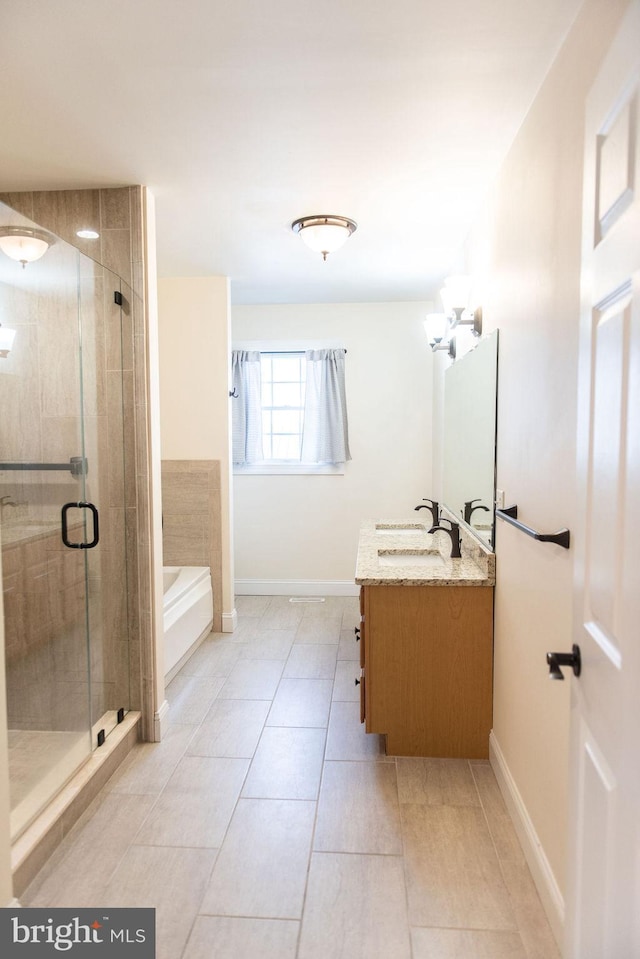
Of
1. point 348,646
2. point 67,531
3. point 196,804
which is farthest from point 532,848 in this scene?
point 348,646

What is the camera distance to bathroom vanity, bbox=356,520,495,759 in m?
2.63

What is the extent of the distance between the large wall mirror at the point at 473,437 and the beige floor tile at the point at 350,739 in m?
1.05

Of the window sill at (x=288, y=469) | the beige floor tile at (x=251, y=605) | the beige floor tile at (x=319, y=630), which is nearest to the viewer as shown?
the beige floor tile at (x=319, y=630)

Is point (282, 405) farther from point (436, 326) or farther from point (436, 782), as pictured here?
point (436, 782)

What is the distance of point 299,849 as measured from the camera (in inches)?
81.5

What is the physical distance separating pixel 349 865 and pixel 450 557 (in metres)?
1.55

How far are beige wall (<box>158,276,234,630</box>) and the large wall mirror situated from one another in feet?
5.14

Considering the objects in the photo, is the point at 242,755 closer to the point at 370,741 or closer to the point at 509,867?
the point at 370,741

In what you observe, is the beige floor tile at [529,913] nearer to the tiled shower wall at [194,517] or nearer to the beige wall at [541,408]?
the beige wall at [541,408]

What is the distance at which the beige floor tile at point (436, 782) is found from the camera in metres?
2.38

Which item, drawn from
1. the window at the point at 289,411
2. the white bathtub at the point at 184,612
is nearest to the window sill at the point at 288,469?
the window at the point at 289,411

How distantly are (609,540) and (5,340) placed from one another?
184 centimetres

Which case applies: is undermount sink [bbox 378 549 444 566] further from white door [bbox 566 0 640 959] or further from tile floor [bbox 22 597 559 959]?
white door [bbox 566 0 640 959]

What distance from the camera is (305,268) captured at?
405 centimetres
